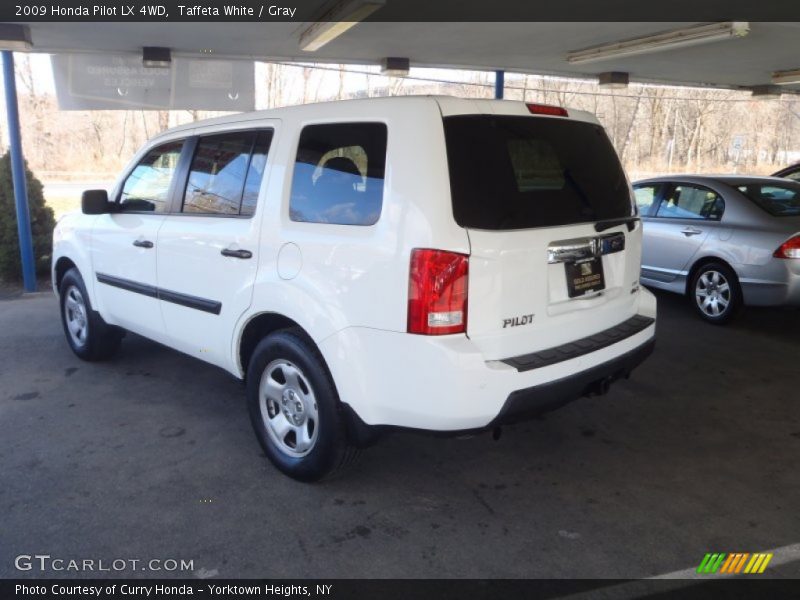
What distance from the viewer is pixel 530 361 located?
2828 millimetres

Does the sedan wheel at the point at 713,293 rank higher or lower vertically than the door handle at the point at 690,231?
lower

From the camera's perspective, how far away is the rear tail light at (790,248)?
5785mm

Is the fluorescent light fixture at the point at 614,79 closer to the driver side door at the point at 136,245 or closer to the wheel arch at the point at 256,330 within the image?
the driver side door at the point at 136,245

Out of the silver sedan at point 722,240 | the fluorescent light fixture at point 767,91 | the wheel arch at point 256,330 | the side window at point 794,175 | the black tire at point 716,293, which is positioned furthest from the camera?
the fluorescent light fixture at point 767,91

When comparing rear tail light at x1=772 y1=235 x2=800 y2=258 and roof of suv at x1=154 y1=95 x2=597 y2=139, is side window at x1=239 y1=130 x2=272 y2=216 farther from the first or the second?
rear tail light at x1=772 y1=235 x2=800 y2=258

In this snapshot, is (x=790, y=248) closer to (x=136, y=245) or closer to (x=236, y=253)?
(x=236, y=253)

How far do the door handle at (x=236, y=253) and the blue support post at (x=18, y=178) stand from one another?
5634 millimetres

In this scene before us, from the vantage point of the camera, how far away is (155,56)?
8031 millimetres

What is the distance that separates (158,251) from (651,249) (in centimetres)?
546

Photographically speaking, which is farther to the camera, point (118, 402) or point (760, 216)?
point (760, 216)
